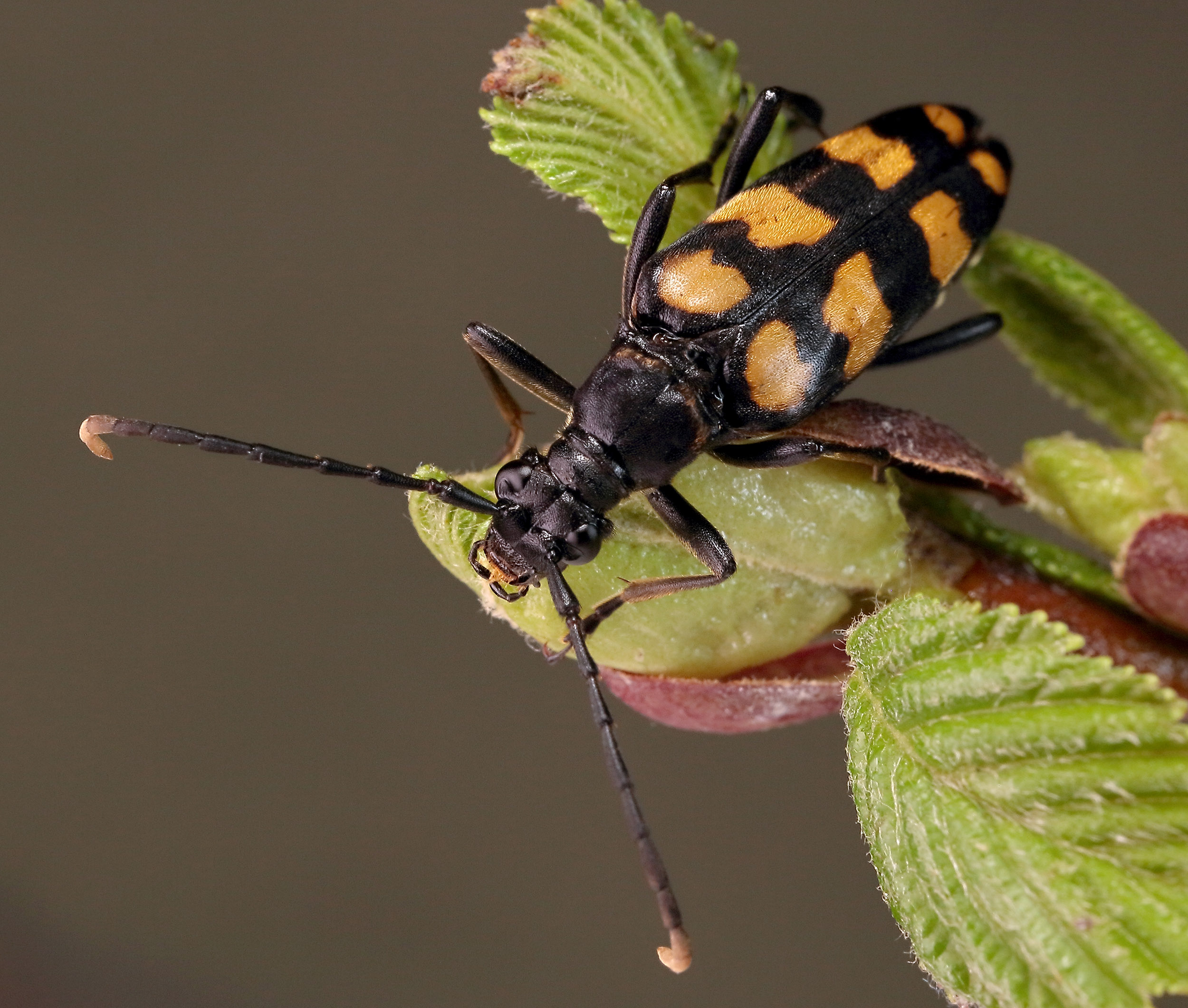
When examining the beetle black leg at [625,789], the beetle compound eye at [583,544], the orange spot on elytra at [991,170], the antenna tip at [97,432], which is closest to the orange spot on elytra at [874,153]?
the orange spot on elytra at [991,170]

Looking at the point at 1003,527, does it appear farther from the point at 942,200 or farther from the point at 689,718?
the point at 942,200

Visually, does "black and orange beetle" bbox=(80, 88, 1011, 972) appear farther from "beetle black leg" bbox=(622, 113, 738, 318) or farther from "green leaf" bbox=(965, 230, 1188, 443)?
"green leaf" bbox=(965, 230, 1188, 443)

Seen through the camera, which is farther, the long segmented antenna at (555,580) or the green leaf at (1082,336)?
the green leaf at (1082,336)

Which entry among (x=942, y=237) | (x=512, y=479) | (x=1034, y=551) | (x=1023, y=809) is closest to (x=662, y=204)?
(x=512, y=479)

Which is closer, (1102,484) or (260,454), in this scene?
(1102,484)

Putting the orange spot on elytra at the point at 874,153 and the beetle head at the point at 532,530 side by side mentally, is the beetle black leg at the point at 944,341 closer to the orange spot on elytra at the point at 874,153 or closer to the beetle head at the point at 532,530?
the orange spot on elytra at the point at 874,153

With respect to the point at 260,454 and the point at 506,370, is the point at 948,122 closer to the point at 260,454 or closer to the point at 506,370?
the point at 506,370

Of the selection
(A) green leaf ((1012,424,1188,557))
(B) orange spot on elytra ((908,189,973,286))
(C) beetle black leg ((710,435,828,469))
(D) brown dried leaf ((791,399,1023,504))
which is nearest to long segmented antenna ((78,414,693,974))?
(C) beetle black leg ((710,435,828,469))
